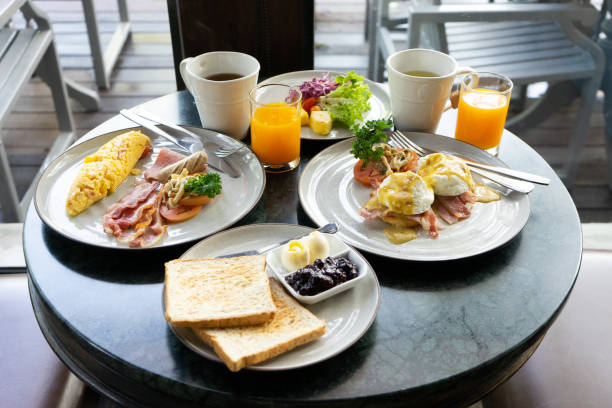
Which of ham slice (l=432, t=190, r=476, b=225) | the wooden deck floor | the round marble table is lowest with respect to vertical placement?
the wooden deck floor

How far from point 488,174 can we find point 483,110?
0.19m

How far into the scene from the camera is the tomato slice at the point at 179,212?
121 cm

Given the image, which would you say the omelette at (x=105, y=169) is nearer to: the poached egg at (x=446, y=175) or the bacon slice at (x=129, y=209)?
the bacon slice at (x=129, y=209)

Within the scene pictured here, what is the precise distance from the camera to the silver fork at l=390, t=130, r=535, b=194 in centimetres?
132

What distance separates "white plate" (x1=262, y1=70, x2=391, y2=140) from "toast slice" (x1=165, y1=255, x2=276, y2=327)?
0.56 meters

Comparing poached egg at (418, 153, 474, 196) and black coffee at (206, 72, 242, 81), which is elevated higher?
black coffee at (206, 72, 242, 81)

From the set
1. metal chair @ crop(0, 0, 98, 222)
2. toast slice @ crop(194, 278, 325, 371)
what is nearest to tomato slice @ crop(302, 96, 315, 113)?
toast slice @ crop(194, 278, 325, 371)

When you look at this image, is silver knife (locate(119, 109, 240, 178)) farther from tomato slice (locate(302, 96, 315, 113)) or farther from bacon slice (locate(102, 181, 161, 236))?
tomato slice (locate(302, 96, 315, 113))

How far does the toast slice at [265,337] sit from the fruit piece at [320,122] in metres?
0.65

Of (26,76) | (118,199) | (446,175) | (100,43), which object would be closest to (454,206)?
(446,175)

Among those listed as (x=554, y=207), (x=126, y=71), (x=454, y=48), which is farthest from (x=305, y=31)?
(x=126, y=71)

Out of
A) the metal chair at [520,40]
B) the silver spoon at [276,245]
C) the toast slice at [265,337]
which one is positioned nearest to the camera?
the toast slice at [265,337]

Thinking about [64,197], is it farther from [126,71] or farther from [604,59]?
[126,71]

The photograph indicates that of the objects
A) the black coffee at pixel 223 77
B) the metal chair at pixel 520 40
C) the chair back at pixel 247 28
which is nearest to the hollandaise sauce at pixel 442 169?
the black coffee at pixel 223 77
